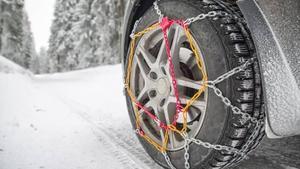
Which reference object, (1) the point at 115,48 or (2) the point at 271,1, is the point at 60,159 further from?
(1) the point at 115,48

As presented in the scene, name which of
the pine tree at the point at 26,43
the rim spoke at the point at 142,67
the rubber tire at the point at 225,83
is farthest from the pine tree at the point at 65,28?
the rubber tire at the point at 225,83

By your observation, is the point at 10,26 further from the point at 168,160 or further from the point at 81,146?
the point at 168,160

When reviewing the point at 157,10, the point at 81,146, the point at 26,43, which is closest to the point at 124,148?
the point at 81,146

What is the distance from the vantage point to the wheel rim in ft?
6.46

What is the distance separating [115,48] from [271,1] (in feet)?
74.8

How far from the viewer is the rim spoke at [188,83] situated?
1.84m

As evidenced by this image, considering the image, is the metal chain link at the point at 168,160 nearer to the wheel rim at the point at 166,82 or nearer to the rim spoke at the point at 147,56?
the wheel rim at the point at 166,82

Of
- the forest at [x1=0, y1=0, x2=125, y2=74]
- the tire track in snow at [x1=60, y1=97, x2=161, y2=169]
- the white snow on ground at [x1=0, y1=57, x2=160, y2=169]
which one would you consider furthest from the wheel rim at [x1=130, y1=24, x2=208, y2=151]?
the forest at [x1=0, y1=0, x2=125, y2=74]

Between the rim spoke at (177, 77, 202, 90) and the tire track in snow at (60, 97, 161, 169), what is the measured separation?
0.78 metres

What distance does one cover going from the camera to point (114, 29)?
23.0 meters

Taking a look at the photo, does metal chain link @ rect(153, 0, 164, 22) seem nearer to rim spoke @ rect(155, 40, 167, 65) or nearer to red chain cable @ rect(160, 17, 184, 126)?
red chain cable @ rect(160, 17, 184, 126)

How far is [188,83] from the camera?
6.26 ft

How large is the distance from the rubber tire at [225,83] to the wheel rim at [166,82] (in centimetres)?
9

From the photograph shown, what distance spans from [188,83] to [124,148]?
131 centimetres
